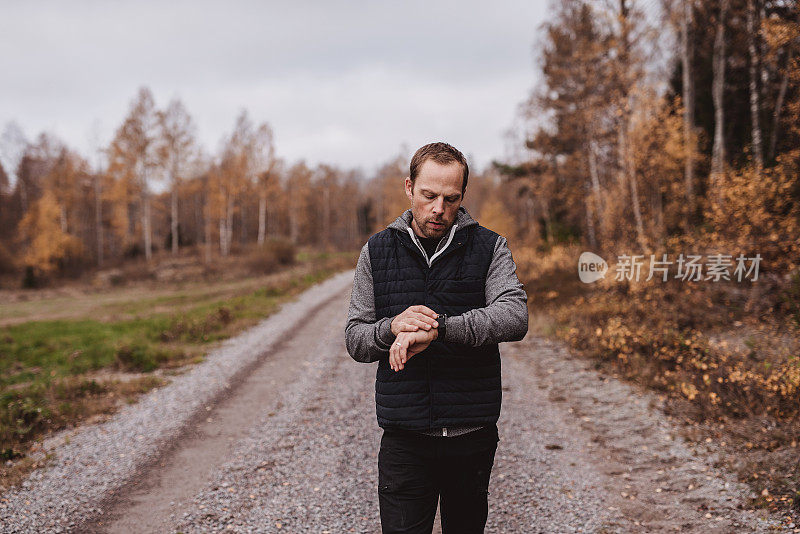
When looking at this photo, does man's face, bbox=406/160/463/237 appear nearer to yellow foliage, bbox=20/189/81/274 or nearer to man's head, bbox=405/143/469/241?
man's head, bbox=405/143/469/241

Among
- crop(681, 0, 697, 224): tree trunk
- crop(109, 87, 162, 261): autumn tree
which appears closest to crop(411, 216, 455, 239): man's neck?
crop(681, 0, 697, 224): tree trunk

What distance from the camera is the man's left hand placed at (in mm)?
1646

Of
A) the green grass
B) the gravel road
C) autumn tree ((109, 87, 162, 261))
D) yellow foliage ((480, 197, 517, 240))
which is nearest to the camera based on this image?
the gravel road

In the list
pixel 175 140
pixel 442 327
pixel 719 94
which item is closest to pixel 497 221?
pixel 719 94

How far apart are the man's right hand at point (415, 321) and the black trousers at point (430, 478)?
1.69ft

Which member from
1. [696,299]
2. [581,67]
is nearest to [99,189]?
[581,67]

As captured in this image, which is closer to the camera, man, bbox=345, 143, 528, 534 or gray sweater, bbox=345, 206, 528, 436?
gray sweater, bbox=345, 206, 528, 436

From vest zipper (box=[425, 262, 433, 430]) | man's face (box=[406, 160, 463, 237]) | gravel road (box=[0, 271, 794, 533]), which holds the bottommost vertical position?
gravel road (box=[0, 271, 794, 533])

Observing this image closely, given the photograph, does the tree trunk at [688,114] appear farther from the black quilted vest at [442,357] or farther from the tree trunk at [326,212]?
the tree trunk at [326,212]

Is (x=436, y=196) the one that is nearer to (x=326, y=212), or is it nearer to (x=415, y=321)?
(x=415, y=321)

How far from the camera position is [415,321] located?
5.47 feet

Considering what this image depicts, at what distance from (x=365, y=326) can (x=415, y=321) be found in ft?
0.92

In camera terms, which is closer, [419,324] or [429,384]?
[419,324]

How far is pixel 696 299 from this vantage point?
8734 millimetres
